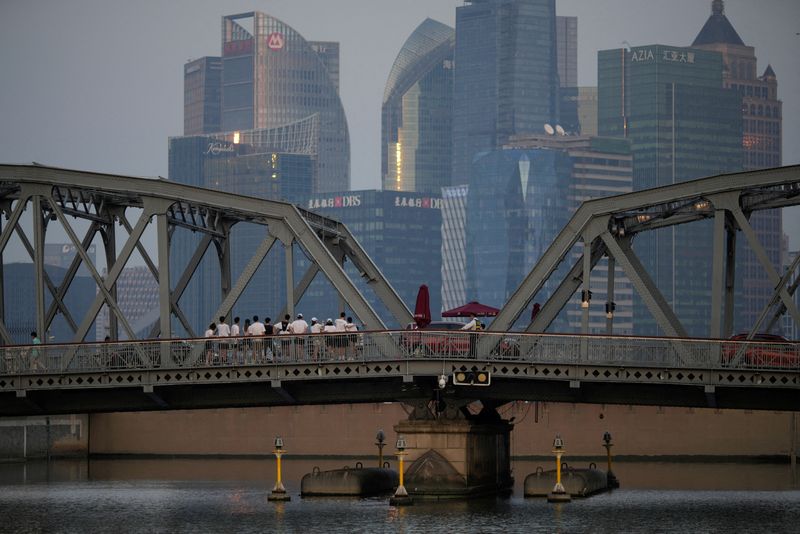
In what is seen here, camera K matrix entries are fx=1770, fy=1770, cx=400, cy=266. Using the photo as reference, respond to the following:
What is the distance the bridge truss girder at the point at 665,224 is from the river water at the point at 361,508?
6459mm

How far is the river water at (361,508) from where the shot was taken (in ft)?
171

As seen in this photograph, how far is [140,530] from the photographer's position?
51812 mm

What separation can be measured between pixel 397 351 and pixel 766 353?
12231 millimetres

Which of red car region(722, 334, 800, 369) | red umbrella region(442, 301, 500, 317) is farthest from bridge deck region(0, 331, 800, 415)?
red umbrella region(442, 301, 500, 317)

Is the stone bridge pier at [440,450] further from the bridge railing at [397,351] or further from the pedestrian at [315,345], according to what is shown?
the pedestrian at [315,345]

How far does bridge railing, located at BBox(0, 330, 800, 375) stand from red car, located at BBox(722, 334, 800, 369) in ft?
0.11

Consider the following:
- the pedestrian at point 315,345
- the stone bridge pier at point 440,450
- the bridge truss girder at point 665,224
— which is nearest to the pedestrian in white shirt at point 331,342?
the pedestrian at point 315,345

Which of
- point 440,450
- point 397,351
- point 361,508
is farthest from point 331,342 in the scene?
point 361,508

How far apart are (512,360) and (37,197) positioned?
18921 mm

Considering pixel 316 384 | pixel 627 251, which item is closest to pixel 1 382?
pixel 316 384

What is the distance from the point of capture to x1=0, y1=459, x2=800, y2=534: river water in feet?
171

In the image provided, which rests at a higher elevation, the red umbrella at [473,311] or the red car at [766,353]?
the red umbrella at [473,311]

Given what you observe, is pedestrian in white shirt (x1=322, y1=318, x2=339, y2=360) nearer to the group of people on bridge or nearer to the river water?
the group of people on bridge

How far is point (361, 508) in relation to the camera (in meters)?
58.0
